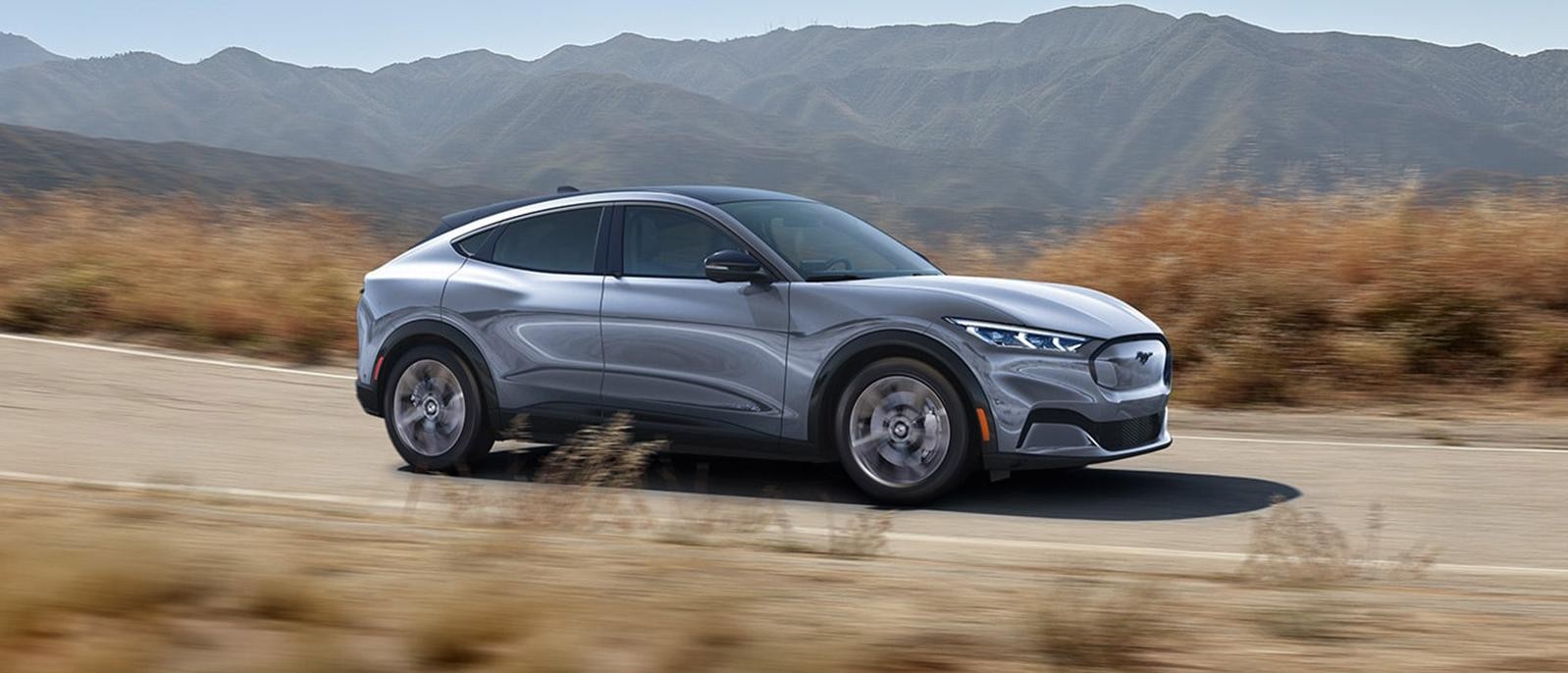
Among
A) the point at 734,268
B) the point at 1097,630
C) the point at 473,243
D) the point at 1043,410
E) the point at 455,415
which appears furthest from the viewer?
the point at 473,243

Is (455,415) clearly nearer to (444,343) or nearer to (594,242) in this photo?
(444,343)

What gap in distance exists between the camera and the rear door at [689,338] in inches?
326

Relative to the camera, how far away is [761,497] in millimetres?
8578

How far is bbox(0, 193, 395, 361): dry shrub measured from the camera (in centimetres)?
1498

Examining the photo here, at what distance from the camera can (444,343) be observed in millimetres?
9281

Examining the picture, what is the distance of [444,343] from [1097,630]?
5.60m

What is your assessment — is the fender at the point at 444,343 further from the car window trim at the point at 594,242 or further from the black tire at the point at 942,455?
the black tire at the point at 942,455

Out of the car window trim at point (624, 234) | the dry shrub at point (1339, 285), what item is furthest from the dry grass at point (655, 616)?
the dry shrub at point (1339, 285)

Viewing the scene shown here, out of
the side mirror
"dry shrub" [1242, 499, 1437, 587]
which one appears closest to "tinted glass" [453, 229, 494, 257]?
the side mirror

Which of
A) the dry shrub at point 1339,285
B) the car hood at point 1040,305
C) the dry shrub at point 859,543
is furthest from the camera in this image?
Answer: the dry shrub at point 1339,285

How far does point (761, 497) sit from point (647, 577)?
11.3 feet

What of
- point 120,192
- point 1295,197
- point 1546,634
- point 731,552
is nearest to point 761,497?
point 731,552

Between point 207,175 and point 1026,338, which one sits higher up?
point 207,175

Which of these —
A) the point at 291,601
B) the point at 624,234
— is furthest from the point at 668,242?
the point at 291,601
